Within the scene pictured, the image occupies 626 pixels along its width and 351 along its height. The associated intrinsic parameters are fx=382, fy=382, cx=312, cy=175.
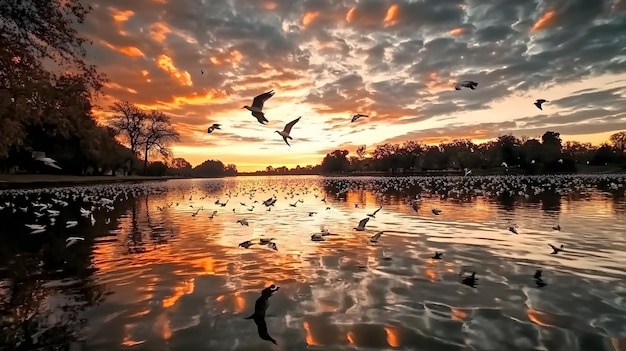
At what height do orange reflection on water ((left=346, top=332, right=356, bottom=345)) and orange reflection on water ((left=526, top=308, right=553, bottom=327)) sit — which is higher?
orange reflection on water ((left=526, top=308, right=553, bottom=327))

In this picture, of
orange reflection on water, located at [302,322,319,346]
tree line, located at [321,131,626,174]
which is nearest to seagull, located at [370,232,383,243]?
orange reflection on water, located at [302,322,319,346]

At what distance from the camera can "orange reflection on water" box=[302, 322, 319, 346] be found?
204 inches

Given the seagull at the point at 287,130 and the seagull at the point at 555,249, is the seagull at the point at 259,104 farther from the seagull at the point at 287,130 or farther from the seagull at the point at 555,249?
the seagull at the point at 555,249

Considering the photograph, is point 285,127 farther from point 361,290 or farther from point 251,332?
point 251,332

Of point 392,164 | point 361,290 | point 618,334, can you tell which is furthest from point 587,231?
point 392,164

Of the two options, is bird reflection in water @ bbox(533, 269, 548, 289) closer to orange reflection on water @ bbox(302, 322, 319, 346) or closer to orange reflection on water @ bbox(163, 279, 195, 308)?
orange reflection on water @ bbox(302, 322, 319, 346)

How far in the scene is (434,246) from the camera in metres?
11.7

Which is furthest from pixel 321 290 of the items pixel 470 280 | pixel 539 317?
pixel 539 317

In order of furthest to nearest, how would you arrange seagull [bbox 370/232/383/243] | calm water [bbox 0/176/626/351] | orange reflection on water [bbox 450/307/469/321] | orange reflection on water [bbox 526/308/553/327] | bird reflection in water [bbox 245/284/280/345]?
seagull [bbox 370/232/383/243]
orange reflection on water [bbox 450/307/469/321]
orange reflection on water [bbox 526/308/553/327]
bird reflection in water [bbox 245/284/280/345]
calm water [bbox 0/176/626/351]

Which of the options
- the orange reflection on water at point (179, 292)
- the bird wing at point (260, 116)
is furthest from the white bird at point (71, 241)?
the bird wing at point (260, 116)

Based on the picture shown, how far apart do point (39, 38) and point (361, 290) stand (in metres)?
19.6

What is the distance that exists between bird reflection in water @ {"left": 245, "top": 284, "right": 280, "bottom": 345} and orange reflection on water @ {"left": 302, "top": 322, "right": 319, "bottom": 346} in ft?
1.49

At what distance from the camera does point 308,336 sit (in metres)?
5.41

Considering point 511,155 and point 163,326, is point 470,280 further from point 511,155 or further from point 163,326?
point 511,155
